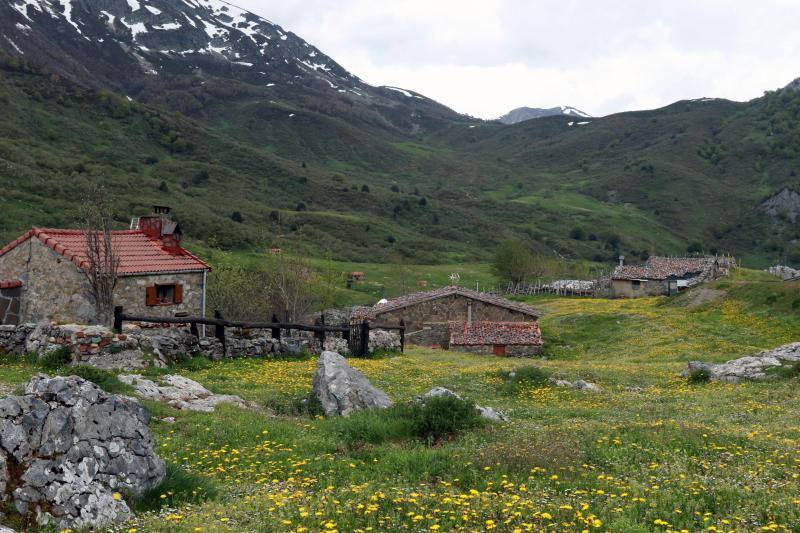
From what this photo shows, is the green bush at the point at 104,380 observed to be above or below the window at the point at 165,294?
below

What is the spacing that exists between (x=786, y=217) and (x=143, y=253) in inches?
7036

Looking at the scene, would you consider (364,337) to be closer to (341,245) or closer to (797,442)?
(797,442)

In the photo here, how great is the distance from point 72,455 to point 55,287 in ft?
77.1

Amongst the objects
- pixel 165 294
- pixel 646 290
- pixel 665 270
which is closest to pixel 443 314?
pixel 165 294

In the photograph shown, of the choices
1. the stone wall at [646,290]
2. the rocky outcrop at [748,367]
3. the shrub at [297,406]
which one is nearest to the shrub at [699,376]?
the rocky outcrop at [748,367]

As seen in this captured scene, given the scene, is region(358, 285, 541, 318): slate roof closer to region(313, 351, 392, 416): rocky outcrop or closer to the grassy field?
the grassy field

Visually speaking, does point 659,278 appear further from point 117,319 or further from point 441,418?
point 441,418

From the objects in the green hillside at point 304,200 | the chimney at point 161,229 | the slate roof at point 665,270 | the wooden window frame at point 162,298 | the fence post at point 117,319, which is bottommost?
the fence post at point 117,319

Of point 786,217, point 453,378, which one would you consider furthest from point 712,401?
point 786,217

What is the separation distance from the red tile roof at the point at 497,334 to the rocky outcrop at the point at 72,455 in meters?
37.6

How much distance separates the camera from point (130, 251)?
102 feet

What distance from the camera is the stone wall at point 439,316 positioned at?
168 feet

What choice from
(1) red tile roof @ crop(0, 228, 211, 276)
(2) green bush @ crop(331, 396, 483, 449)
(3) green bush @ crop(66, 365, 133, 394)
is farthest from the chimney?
(2) green bush @ crop(331, 396, 483, 449)

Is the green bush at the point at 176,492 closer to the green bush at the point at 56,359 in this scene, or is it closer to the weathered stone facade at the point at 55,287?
the green bush at the point at 56,359
